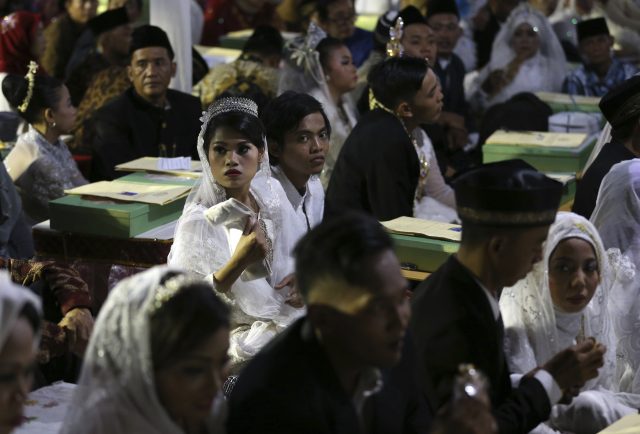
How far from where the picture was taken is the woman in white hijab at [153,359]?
2.45 metres

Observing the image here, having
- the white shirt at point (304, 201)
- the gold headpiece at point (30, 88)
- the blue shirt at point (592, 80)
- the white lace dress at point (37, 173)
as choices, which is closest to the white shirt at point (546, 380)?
the white shirt at point (304, 201)

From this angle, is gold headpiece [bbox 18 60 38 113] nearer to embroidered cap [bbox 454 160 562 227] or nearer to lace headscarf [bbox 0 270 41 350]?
embroidered cap [bbox 454 160 562 227]

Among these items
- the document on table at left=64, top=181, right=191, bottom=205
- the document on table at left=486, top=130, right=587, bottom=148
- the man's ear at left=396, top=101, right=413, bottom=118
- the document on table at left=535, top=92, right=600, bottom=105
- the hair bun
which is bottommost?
the document on table at left=486, top=130, right=587, bottom=148

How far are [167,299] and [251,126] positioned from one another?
217 centimetres

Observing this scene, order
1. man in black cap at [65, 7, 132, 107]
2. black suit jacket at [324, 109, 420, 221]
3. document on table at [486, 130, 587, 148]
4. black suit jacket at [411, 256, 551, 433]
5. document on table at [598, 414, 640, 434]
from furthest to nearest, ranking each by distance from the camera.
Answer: man in black cap at [65, 7, 132, 107] → document on table at [486, 130, 587, 148] → black suit jacket at [324, 109, 420, 221] → document on table at [598, 414, 640, 434] → black suit jacket at [411, 256, 551, 433]

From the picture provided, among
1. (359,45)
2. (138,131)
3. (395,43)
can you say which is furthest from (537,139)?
(359,45)

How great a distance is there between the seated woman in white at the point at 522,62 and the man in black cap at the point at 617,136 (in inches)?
147

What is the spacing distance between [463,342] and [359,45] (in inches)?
258

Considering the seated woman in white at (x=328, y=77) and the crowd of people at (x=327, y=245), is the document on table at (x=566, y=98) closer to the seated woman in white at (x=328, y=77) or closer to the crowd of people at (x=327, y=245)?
the crowd of people at (x=327, y=245)

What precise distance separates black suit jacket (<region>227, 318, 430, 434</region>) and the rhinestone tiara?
204 cm

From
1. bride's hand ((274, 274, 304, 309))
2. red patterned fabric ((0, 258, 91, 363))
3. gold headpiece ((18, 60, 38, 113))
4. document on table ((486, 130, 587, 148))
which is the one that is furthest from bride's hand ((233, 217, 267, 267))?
document on table ((486, 130, 587, 148))

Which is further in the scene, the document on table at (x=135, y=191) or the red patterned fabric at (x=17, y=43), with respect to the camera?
the red patterned fabric at (x=17, y=43)

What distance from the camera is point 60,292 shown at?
4246mm

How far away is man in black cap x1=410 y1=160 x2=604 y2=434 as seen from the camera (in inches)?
120
